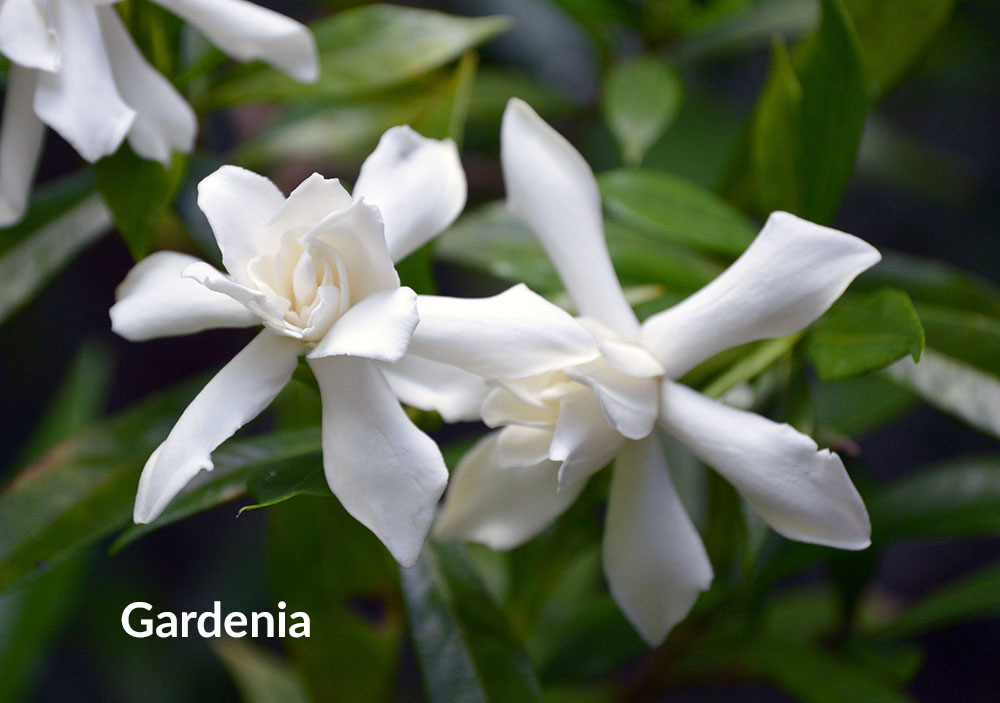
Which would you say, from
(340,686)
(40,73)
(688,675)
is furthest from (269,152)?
(688,675)

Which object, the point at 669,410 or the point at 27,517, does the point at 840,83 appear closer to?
the point at 669,410

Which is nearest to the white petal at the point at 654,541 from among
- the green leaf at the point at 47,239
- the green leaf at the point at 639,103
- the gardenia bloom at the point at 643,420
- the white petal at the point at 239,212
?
the gardenia bloom at the point at 643,420

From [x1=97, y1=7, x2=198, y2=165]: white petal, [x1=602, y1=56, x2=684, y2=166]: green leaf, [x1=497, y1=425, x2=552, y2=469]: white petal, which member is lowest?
[x1=602, y1=56, x2=684, y2=166]: green leaf

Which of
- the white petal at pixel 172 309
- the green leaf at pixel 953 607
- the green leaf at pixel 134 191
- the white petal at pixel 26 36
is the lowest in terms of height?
the green leaf at pixel 953 607

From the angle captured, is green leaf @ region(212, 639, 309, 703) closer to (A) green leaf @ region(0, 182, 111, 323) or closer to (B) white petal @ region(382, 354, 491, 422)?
(A) green leaf @ region(0, 182, 111, 323)

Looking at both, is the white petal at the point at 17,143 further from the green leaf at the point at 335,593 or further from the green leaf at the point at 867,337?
the green leaf at the point at 867,337

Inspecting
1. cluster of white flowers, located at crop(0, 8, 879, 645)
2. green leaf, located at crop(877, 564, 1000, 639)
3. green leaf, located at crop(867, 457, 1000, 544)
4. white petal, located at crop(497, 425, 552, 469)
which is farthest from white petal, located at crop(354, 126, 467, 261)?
green leaf, located at crop(877, 564, 1000, 639)
